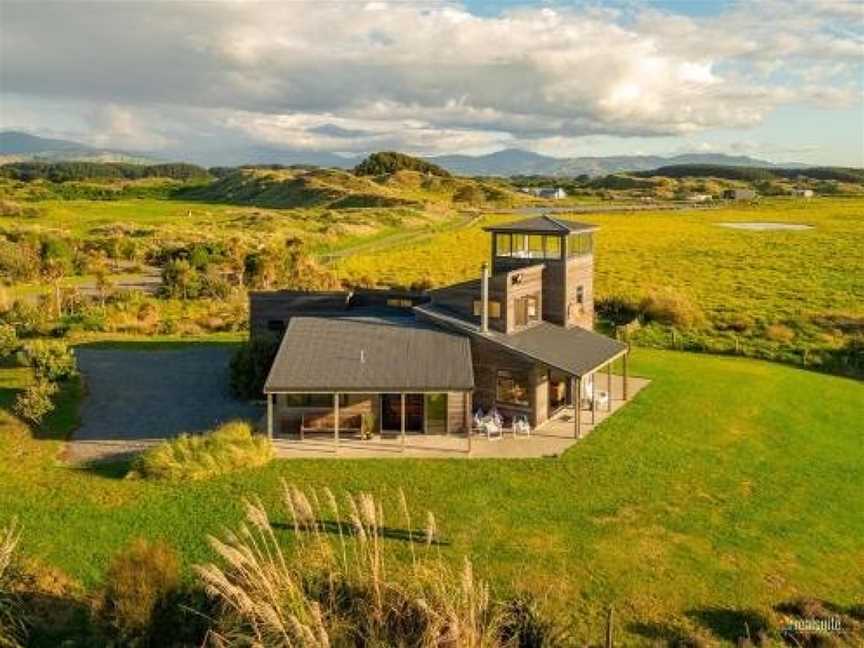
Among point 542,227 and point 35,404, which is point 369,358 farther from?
point 35,404

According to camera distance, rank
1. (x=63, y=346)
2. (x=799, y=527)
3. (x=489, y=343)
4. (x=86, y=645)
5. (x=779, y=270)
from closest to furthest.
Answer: (x=86, y=645) → (x=799, y=527) → (x=489, y=343) → (x=63, y=346) → (x=779, y=270)

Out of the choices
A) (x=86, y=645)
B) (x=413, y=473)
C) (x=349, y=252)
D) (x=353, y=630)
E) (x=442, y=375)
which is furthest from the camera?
(x=349, y=252)

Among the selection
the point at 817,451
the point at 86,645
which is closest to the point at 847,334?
the point at 817,451

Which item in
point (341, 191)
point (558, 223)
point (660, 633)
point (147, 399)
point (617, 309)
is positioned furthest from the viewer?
point (341, 191)

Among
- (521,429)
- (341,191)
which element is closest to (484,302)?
(521,429)

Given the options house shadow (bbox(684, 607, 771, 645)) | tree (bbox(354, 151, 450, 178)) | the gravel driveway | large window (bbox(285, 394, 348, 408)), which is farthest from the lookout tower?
tree (bbox(354, 151, 450, 178))

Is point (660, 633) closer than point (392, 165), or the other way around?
point (660, 633)

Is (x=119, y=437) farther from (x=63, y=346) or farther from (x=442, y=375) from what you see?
(x=442, y=375)
